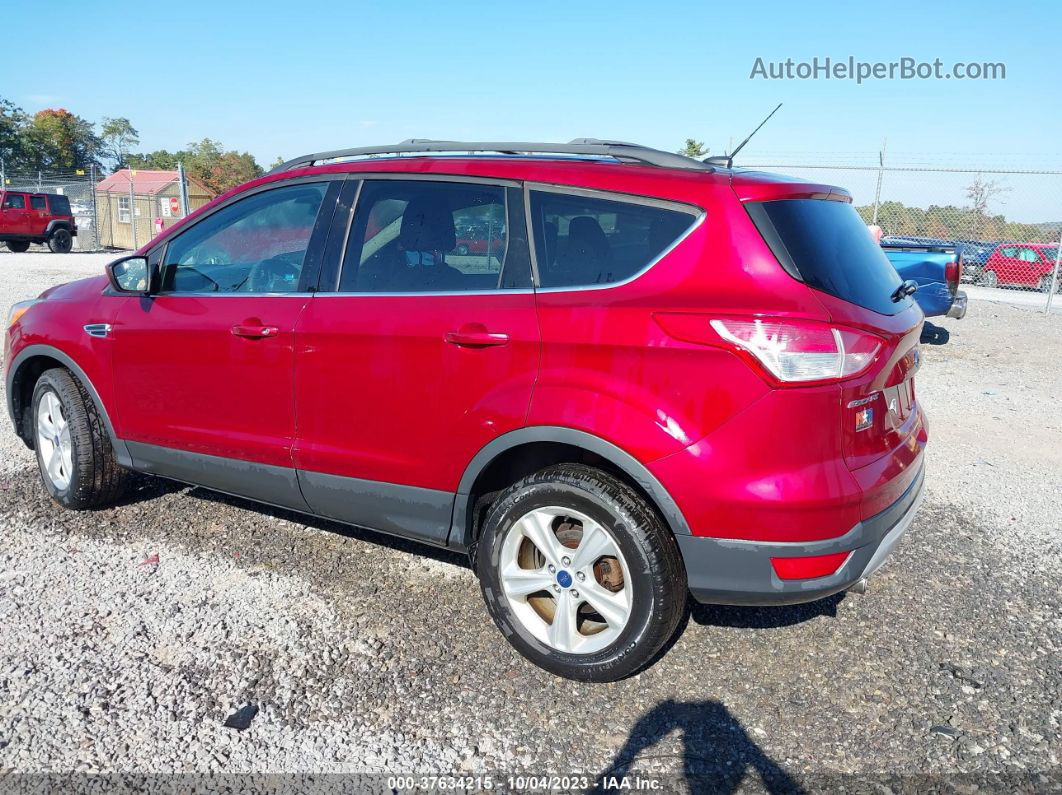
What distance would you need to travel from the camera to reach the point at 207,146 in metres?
84.1

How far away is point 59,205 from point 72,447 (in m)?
25.7

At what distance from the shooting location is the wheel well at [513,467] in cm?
293

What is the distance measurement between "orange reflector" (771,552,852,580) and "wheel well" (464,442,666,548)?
59cm

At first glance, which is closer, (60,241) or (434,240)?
(434,240)

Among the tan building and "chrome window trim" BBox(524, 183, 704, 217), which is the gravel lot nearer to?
"chrome window trim" BBox(524, 183, 704, 217)

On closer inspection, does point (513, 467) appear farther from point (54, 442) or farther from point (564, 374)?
point (54, 442)

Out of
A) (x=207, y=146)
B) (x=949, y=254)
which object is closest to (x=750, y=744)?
(x=949, y=254)

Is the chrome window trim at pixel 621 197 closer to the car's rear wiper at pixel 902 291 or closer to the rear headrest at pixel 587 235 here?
the rear headrest at pixel 587 235

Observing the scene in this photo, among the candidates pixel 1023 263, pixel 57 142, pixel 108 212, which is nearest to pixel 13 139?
pixel 57 142

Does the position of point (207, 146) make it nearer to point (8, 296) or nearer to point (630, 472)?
point (8, 296)

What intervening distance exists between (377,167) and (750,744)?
2.54 meters

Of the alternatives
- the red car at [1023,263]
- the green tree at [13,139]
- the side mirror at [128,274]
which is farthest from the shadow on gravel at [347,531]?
the green tree at [13,139]

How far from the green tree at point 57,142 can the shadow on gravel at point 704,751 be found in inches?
2706

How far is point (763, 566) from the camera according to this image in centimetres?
260
